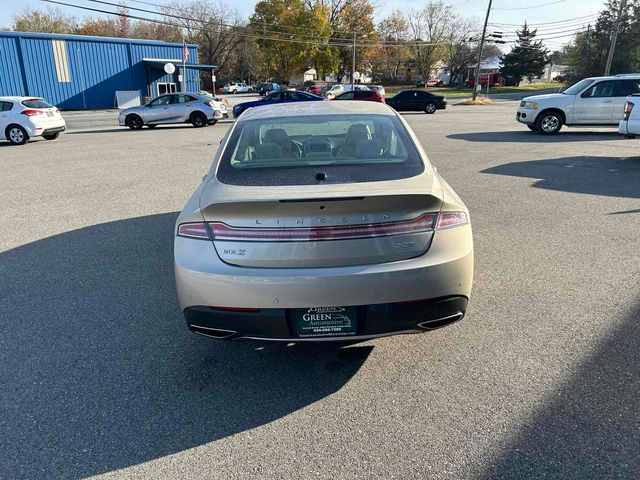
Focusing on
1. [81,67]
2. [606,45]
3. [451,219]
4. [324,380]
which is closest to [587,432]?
[451,219]

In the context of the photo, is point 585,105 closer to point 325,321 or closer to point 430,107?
point 430,107

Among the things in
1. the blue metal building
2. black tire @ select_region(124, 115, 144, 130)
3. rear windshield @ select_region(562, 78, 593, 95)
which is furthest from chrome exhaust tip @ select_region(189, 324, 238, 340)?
the blue metal building

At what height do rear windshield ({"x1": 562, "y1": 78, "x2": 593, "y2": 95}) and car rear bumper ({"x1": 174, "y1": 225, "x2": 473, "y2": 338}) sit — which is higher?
rear windshield ({"x1": 562, "y1": 78, "x2": 593, "y2": 95})

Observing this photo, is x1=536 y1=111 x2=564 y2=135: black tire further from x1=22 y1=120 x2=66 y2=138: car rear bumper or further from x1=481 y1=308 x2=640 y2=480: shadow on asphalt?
x1=22 y1=120 x2=66 y2=138: car rear bumper

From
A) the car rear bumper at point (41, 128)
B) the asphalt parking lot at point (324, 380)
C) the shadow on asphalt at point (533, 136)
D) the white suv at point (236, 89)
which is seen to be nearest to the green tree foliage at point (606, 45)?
the white suv at point (236, 89)

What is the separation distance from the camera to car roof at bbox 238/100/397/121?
3919 millimetres

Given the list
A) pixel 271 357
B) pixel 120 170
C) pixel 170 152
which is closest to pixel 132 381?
pixel 271 357

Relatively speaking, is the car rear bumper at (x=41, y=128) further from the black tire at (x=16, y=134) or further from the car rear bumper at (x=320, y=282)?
the car rear bumper at (x=320, y=282)

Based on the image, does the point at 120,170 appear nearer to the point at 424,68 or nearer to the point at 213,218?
the point at 213,218

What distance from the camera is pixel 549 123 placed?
1589cm

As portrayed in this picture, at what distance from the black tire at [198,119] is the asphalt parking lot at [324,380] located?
17.0 metres

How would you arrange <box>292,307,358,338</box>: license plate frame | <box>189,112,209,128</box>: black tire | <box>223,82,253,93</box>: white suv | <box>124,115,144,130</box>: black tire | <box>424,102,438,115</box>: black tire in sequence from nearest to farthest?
<box>292,307,358,338</box>: license plate frame < <box>124,115,144,130</box>: black tire < <box>189,112,209,128</box>: black tire < <box>424,102,438,115</box>: black tire < <box>223,82,253,93</box>: white suv

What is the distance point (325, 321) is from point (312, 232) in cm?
52

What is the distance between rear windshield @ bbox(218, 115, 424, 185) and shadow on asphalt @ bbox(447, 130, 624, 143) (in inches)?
478
